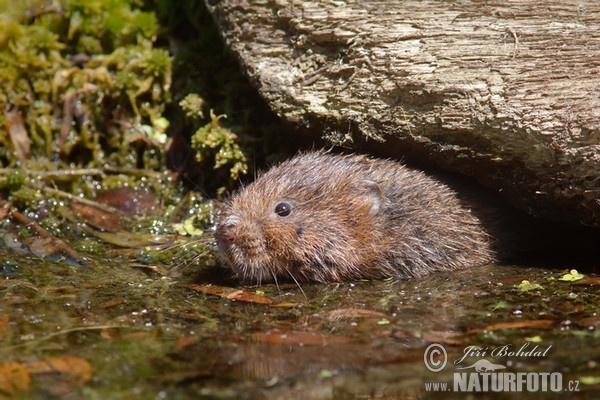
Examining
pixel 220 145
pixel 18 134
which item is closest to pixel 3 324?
pixel 220 145

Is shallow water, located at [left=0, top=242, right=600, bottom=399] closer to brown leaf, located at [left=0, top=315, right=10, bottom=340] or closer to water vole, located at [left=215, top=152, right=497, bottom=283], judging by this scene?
brown leaf, located at [left=0, top=315, right=10, bottom=340]

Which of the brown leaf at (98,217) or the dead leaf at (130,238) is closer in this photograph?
the dead leaf at (130,238)

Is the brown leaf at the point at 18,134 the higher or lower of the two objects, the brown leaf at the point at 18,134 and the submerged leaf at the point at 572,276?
the higher

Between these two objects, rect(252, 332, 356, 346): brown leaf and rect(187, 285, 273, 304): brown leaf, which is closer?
rect(252, 332, 356, 346): brown leaf

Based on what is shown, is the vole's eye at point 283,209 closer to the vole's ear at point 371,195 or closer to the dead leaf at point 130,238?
the vole's ear at point 371,195

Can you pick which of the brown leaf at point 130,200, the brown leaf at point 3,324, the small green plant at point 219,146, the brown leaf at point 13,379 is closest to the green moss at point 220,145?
the small green plant at point 219,146

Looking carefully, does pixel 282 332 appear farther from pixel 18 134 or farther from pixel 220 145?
pixel 18 134

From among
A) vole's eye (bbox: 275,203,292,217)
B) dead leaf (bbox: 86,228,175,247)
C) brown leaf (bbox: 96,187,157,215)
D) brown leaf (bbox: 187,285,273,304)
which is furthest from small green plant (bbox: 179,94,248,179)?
brown leaf (bbox: 187,285,273,304)
